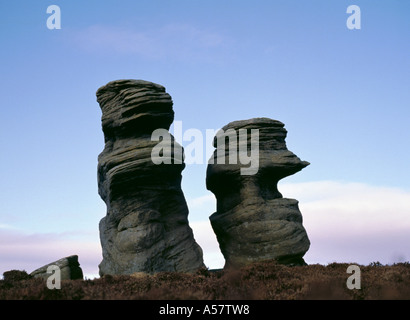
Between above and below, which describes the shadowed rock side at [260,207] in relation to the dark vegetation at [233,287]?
above

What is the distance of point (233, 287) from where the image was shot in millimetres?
15617

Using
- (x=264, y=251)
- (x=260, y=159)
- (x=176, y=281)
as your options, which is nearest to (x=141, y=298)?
(x=176, y=281)

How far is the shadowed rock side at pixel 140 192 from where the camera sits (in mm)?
23922

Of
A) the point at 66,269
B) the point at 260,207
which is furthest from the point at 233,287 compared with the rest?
the point at 66,269

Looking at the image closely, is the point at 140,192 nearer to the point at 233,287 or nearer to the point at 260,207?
the point at 260,207

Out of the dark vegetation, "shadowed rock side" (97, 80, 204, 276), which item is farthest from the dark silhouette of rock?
the dark vegetation

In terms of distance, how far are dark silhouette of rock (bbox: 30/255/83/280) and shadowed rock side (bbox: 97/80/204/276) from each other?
1.28m

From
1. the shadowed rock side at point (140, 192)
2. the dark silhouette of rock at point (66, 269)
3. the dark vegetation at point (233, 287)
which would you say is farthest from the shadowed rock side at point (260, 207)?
the dark silhouette of rock at point (66, 269)

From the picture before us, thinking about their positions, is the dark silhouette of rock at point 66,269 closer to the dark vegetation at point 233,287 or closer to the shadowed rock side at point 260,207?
the dark vegetation at point 233,287

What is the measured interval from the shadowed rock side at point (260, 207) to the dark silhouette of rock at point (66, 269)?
8.10 metres
